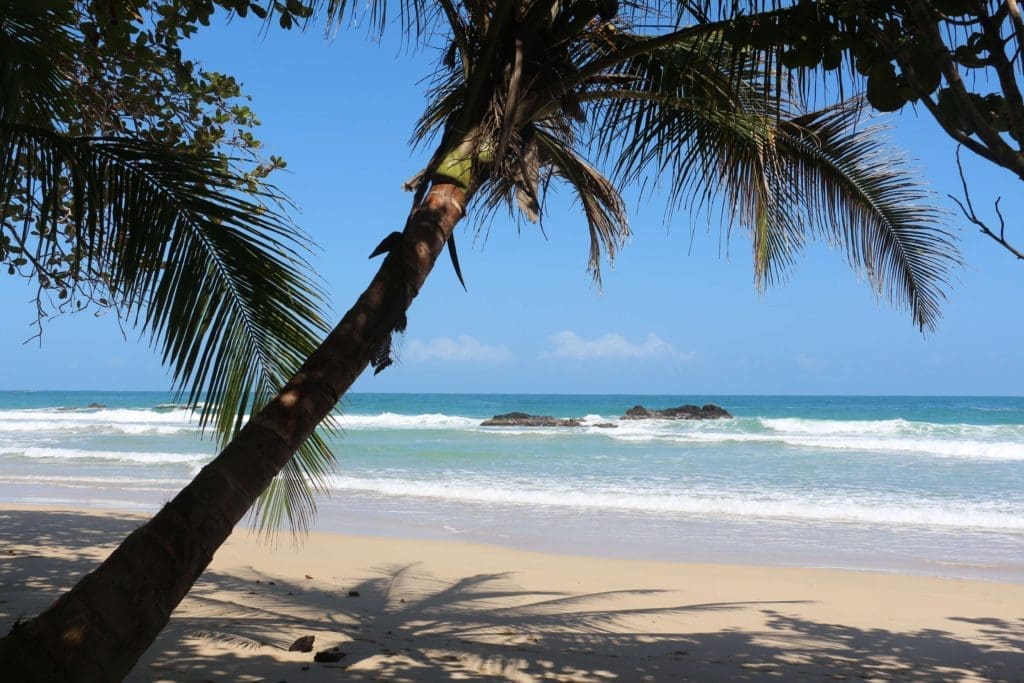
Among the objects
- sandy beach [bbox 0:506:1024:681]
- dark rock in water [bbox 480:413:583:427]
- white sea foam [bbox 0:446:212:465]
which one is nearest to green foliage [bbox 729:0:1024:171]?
sandy beach [bbox 0:506:1024:681]

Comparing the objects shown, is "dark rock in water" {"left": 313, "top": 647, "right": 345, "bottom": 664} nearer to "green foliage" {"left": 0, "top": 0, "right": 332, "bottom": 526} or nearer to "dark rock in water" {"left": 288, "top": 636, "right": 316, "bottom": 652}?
"dark rock in water" {"left": 288, "top": 636, "right": 316, "bottom": 652}

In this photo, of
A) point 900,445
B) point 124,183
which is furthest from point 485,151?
point 900,445

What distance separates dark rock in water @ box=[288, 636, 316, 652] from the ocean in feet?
15.3

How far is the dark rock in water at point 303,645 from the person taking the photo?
422cm

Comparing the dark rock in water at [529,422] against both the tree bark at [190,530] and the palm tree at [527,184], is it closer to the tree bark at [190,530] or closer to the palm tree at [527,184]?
the palm tree at [527,184]

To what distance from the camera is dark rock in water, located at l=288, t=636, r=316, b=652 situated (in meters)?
4.22

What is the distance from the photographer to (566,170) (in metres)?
4.79

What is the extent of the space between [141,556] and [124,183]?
1.37 metres

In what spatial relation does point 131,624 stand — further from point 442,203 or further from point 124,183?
point 442,203

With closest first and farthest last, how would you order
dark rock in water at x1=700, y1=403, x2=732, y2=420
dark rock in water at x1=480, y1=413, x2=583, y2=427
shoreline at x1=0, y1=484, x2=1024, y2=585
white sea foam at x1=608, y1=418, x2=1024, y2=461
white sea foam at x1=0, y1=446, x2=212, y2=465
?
shoreline at x1=0, y1=484, x2=1024, y2=585 → white sea foam at x1=0, y1=446, x2=212, y2=465 → white sea foam at x1=608, y1=418, x2=1024, y2=461 → dark rock in water at x1=480, y1=413, x2=583, y2=427 → dark rock in water at x1=700, y1=403, x2=732, y2=420

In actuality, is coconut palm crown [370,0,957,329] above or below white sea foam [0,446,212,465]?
above

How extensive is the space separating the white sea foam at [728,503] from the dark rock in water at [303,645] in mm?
7940

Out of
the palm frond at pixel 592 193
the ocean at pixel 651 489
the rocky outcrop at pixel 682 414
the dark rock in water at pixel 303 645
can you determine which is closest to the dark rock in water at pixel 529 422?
the ocean at pixel 651 489

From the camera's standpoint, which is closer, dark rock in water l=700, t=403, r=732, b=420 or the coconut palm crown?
the coconut palm crown
